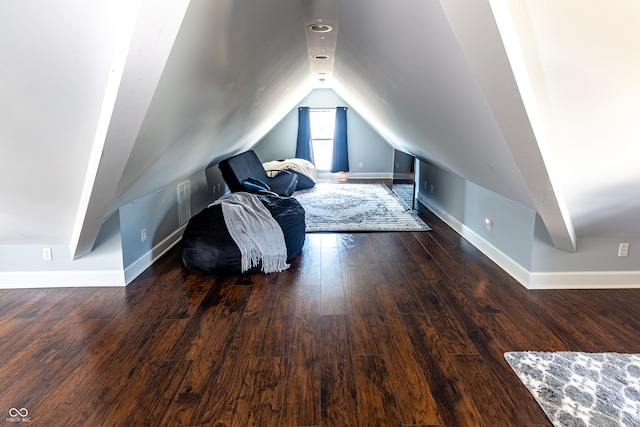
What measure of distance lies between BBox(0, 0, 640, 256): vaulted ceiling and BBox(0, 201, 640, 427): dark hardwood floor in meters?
0.57

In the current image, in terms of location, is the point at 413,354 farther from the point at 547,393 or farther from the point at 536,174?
the point at 536,174

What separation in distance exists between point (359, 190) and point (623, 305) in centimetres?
478

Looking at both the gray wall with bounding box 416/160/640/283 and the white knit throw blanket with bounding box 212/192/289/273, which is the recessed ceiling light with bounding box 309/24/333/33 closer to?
the white knit throw blanket with bounding box 212/192/289/273

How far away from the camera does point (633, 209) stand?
262 centimetres

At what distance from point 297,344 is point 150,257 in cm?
192

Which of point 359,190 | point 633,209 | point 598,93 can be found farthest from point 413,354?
point 359,190

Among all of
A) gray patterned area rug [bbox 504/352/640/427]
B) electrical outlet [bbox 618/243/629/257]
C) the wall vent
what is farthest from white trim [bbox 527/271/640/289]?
the wall vent

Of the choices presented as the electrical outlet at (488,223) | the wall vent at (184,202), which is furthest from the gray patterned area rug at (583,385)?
the wall vent at (184,202)

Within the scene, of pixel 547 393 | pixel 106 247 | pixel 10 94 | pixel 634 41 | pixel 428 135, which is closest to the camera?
pixel 634 41

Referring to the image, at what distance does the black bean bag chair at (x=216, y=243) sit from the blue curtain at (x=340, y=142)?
16.8ft

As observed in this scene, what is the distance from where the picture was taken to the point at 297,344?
2.38 m

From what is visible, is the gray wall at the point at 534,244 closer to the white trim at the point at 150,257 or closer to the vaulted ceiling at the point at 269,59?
the vaulted ceiling at the point at 269,59

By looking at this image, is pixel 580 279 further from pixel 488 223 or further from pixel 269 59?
pixel 269 59

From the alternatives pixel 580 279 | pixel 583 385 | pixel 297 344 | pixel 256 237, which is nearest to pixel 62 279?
pixel 256 237
